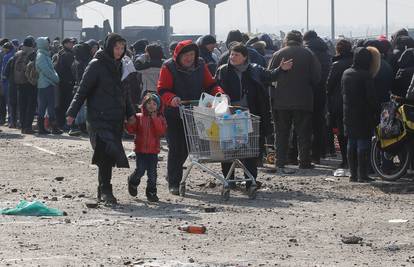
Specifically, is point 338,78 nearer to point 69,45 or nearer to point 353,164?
point 353,164

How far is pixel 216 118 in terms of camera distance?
44.7 ft

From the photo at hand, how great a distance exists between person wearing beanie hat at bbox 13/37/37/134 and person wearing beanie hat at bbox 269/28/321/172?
8.62m

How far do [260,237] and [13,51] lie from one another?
54.8 ft

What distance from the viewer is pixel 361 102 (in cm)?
1598

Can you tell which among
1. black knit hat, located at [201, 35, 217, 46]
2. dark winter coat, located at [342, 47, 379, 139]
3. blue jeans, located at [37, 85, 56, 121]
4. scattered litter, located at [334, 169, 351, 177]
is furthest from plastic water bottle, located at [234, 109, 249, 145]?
blue jeans, located at [37, 85, 56, 121]

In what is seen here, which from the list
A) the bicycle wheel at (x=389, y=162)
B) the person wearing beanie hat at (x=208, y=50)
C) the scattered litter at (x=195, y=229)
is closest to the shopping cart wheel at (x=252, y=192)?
the bicycle wheel at (x=389, y=162)

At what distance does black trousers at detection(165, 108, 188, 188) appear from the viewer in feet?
47.7

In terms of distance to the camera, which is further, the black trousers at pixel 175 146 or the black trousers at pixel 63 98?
the black trousers at pixel 63 98

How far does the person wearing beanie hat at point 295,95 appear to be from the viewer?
1725 cm

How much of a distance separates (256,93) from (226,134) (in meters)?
1.65

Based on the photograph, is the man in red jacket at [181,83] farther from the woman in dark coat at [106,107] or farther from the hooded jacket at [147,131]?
the woman in dark coat at [106,107]

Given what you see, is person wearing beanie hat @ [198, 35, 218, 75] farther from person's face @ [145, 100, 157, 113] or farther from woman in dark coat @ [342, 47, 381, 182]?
person's face @ [145, 100, 157, 113]

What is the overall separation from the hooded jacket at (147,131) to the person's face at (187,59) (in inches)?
29.7

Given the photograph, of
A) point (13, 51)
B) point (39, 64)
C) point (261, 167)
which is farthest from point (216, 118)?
point (13, 51)
